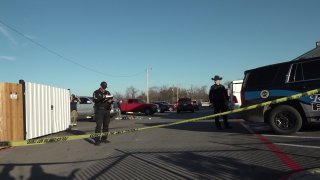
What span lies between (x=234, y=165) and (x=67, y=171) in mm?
3050

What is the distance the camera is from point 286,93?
11938 mm

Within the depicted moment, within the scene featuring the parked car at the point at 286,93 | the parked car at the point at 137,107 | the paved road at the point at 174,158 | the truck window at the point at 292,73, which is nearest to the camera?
the paved road at the point at 174,158

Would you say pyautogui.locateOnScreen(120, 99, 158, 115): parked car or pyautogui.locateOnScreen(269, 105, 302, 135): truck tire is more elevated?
pyautogui.locateOnScreen(120, 99, 158, 115): parked car

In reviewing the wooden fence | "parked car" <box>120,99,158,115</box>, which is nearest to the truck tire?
the wooden fence

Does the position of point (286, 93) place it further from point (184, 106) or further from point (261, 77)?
point (184, 106)

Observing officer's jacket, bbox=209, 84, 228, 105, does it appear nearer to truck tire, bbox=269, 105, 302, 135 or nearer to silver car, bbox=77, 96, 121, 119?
truck tire, bbox=269, 105, 302, 135

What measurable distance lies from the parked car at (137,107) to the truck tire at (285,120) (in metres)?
28.7

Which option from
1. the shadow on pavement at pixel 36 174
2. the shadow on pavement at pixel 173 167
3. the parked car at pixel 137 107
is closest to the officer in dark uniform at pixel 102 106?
the shadow on pavement at pixel 173 167

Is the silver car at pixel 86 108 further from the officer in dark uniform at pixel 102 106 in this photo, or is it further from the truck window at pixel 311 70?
the truck window at pixel 311 70

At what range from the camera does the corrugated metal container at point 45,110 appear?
14.2 m

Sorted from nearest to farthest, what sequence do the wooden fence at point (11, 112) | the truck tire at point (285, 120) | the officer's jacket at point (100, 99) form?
the truck tire at point (285, 120) < the officer's jacket at point (100, 99) < the wooden fence at point (11, 112)

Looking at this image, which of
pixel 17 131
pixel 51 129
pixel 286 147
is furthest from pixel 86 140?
pixel 286 147

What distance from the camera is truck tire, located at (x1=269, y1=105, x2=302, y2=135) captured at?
11.8 meters

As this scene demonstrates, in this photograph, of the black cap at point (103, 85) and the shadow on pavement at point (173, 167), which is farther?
the black cap at point (103, 85)
